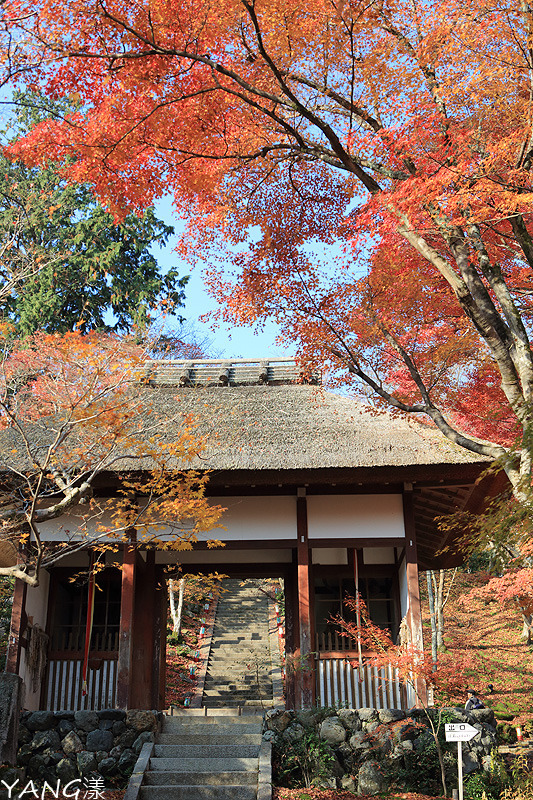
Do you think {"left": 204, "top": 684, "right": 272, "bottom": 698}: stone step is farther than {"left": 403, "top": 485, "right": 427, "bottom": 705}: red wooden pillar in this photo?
Yes

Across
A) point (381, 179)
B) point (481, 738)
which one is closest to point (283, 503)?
point (481, 738)

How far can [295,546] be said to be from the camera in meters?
11.4

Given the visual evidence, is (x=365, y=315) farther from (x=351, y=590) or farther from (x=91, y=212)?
(x=91, y=212)

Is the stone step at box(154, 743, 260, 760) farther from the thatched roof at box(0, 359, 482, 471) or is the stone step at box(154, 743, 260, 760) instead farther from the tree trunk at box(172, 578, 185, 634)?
the tree trunk at box(172, 578, 185, 634)

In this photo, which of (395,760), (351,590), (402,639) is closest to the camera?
(395,760)

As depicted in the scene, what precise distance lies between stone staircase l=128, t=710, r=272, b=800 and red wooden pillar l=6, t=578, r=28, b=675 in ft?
7.57

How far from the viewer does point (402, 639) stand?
436 inches

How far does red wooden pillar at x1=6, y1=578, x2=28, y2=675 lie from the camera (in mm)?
10422

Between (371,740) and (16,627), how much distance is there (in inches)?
209

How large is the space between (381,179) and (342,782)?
7.32 meters

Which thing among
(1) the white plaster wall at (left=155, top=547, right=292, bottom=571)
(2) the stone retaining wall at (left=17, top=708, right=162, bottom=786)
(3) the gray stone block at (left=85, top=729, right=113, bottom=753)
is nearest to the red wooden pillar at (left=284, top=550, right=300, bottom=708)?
(1) the white plaster wall at (left=155, top=547, right=292, bottom=571)

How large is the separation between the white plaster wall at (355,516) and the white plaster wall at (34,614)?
436 centimetres

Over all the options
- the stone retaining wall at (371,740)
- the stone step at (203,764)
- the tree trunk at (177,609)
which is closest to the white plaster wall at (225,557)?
the stone retaining wall at (371,740)

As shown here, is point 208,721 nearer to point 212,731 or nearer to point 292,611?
point 212,731
